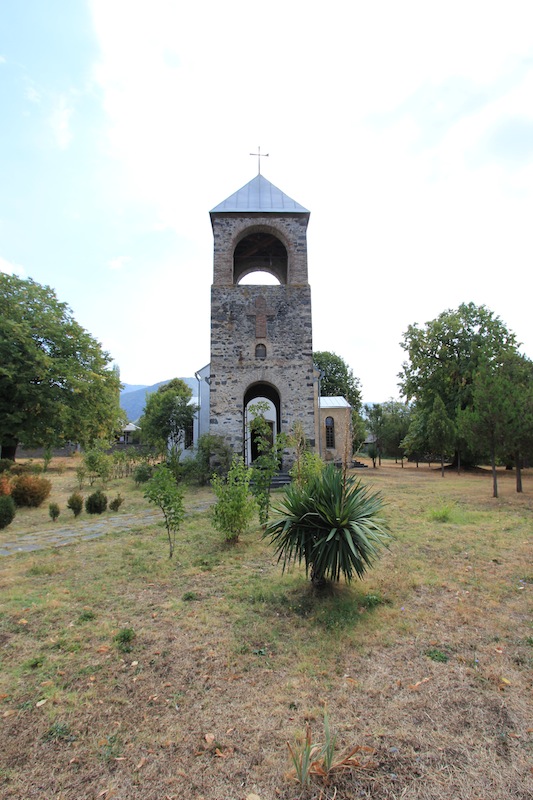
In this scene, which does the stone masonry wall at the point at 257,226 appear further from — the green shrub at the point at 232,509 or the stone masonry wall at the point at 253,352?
the green shrub at the point at 232,509

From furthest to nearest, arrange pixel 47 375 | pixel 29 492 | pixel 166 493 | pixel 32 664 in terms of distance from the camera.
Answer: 1. pixel 47 375
2. pixel 29 492
3. pixel 166 493
4. pixel 32 664

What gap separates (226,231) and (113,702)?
1663 cm

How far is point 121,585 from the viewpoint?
17.7 ft

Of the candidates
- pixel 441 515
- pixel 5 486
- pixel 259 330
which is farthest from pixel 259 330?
pixel 5 486

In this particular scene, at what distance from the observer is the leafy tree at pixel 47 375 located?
46.9 ft

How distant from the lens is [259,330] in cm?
1633

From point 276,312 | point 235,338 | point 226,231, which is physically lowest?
point 235,338

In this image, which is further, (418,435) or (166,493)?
(418,435)

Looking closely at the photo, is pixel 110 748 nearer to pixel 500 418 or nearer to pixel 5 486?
pixel 5 486

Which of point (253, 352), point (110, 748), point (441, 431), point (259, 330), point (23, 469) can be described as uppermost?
point (259, 330)

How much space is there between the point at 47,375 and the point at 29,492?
16.7 ft

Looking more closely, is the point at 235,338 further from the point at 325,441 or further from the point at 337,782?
the point at 325,441

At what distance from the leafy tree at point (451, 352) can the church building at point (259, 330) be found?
14416 mm

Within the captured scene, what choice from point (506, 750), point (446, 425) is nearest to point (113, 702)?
point (506, 750)
